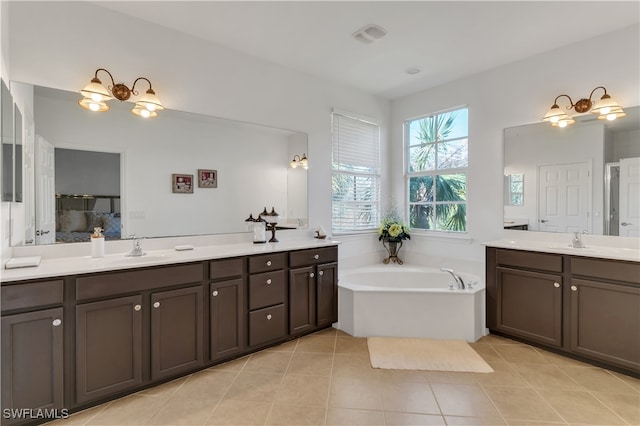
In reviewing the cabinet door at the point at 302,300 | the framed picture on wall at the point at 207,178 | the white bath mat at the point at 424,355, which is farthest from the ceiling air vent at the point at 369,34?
the white bath mat at the point at 424,355

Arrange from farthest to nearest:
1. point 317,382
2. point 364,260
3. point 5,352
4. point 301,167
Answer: point 364,260, point 301,167, point 317,382, point 5,352

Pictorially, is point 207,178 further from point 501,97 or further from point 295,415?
point 501,97

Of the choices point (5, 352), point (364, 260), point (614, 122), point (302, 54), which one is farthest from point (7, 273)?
point (614, 122)

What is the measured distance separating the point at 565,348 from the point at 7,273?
4.06 m

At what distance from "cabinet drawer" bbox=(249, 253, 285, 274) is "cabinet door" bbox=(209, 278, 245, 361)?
0.16 metres

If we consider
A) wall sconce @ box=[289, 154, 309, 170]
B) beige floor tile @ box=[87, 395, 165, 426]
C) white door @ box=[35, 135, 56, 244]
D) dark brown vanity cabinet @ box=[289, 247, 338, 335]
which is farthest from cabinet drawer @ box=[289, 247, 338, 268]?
white door @ box=[35, 135, 56, 244]

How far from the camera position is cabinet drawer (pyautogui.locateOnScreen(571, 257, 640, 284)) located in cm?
231

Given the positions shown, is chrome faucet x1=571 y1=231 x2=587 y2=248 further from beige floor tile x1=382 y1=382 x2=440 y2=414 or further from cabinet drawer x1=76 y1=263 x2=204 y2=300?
cabinet drawer x1=76 y1=263 x2=204 y2=300

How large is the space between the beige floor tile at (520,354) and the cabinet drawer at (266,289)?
2.04 meters

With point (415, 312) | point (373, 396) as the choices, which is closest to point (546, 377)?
point (415, 312)

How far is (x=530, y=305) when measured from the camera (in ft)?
9.39

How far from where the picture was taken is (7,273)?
68.2 inches

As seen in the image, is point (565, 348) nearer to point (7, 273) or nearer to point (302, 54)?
point (302, 54)

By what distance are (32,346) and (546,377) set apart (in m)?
3.45
